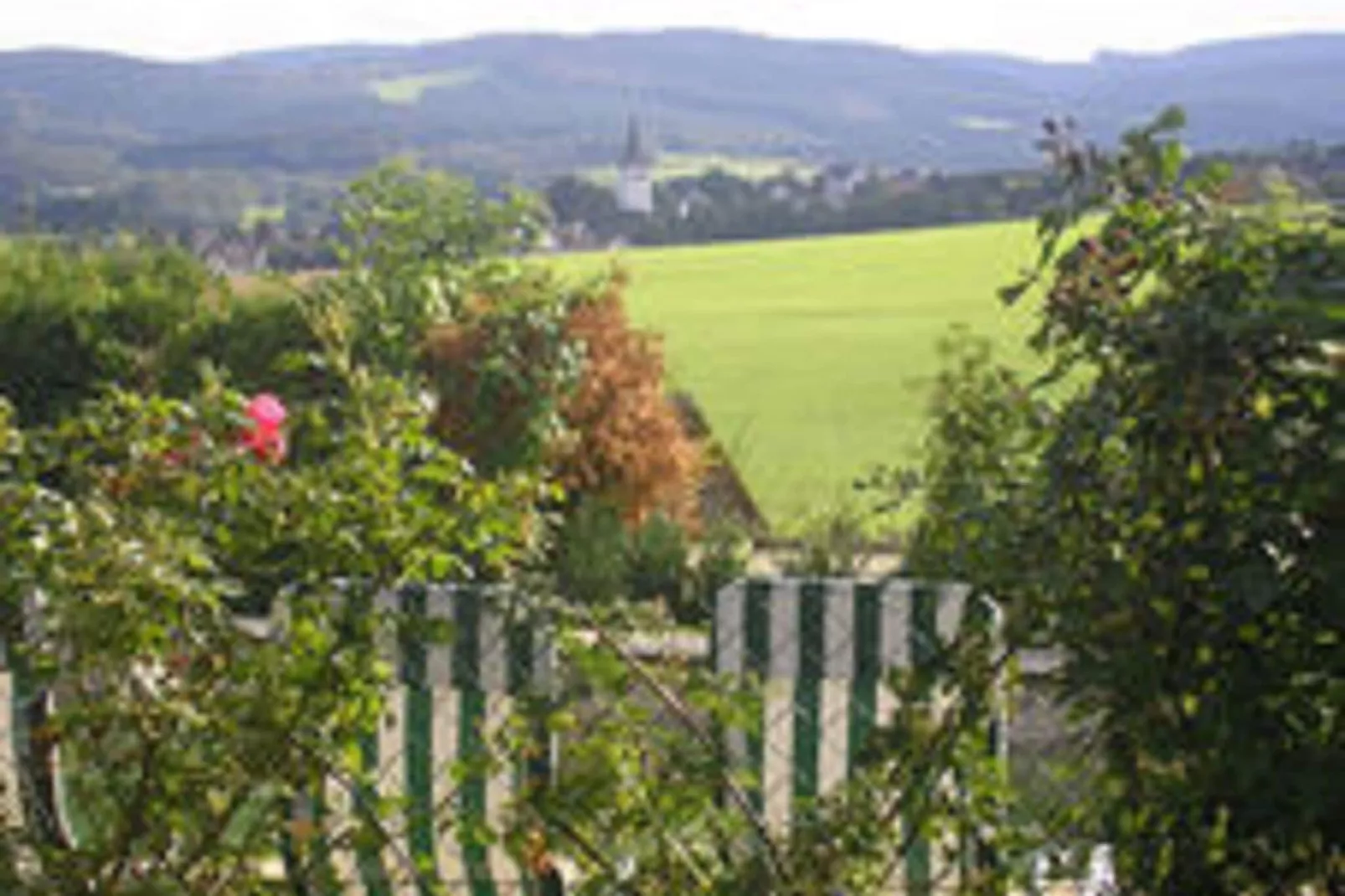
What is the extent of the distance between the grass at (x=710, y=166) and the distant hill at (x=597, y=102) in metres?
1.92

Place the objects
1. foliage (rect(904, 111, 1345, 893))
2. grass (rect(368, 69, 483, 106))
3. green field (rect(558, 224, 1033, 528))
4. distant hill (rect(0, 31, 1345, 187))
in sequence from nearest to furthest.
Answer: foliage (rect(904, 111, 1345, 893)), green field (rect(558, 224, 1033, 528)), distant hill (rect(0, 31, 1345, 187)), grass (rect(368, 69, 483, 106))

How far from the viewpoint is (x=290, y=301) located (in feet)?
24.1

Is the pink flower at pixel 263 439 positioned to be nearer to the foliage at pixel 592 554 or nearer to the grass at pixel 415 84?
the foliage at pixel 592 554

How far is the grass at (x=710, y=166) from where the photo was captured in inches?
2458

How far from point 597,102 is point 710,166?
46.4 m

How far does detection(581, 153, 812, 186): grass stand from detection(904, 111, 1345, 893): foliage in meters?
56.4

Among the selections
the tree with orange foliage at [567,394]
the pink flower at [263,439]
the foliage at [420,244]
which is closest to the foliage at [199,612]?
the pink flower at [263,439]

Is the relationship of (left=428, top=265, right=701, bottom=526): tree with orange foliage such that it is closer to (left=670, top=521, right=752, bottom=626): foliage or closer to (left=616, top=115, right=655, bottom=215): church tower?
(left=670, top=521, right=752, bottom=626): foliage

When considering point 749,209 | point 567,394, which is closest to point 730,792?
point 567,394

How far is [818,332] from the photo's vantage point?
19.3m

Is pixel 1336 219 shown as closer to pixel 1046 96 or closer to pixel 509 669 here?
pixel 509 669

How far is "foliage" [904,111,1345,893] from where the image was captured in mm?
1708

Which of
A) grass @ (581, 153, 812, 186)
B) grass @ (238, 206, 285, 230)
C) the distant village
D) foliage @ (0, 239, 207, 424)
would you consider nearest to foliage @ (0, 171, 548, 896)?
foliage @ (0, 239, 207, 424)

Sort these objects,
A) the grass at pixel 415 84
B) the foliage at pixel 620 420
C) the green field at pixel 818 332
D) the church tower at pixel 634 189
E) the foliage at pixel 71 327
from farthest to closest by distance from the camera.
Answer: the grass at pixel 415 84 → the church tower at pixel 634 189 → the green field at pixel 818 332 → the foliage at pixel 71 327 → the foliage at pixel 620 420
